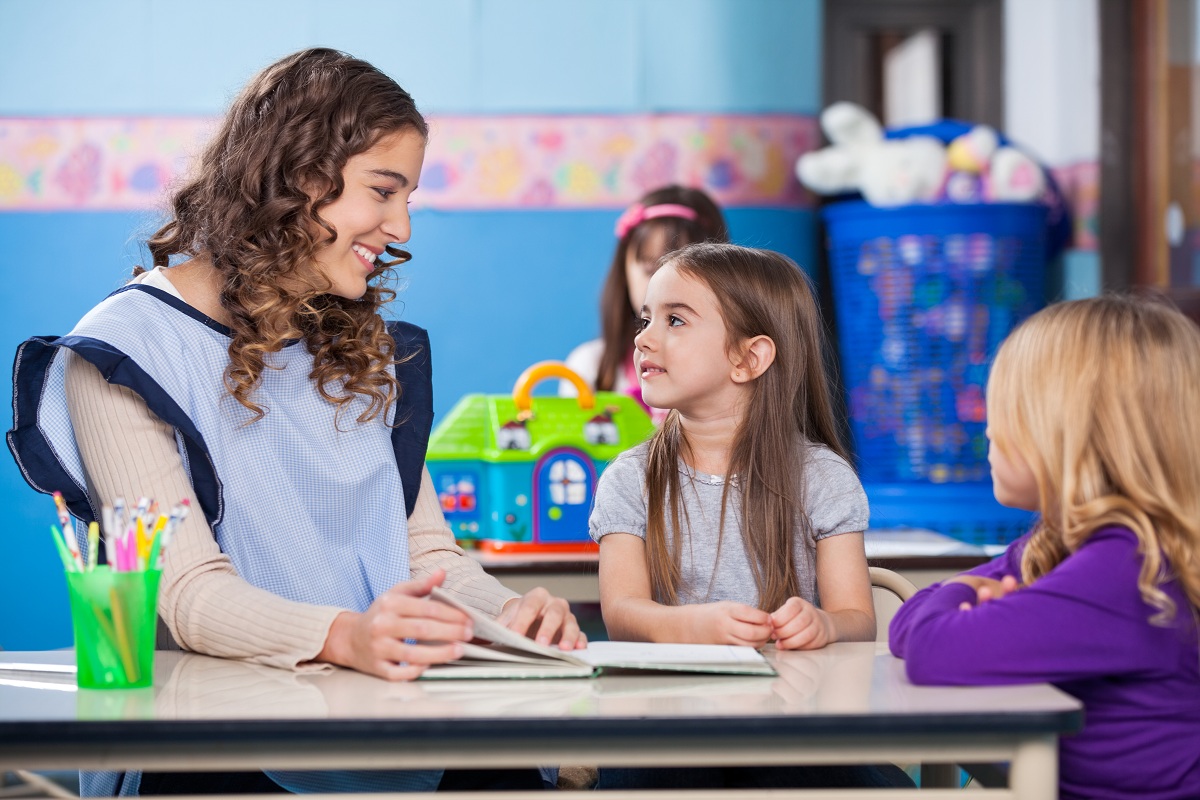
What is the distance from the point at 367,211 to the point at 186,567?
0.48m

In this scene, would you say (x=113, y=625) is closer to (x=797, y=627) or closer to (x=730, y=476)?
(x=797, y=627)

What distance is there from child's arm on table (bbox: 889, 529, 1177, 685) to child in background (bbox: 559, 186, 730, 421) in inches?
74.8

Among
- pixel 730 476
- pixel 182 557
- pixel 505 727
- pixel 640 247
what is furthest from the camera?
pixel 640 247

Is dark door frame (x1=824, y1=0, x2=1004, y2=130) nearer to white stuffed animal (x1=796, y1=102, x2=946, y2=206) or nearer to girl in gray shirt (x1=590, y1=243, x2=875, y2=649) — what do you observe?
white stuffed animal (x1=796, y1=102, x2=946, y2=206)

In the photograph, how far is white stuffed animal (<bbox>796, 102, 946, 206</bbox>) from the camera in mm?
3416

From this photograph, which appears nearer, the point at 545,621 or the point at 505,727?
the point at 505,727

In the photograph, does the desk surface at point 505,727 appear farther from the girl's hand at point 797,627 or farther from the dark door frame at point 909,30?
the dark door frame at point 909,30

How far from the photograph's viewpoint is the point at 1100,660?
1113 mm

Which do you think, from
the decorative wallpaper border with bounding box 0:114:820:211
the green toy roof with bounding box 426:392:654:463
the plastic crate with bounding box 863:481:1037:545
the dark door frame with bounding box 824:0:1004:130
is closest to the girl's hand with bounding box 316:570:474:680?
the green toy roof with bounding box 426:392:654:463

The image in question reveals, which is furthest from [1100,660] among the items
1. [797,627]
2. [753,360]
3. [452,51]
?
[452,51]

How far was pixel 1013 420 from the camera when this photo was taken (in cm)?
126

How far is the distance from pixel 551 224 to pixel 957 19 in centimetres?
140

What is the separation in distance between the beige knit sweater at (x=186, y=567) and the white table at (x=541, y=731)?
0.17 meters

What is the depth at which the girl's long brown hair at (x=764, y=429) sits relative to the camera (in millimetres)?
1638
